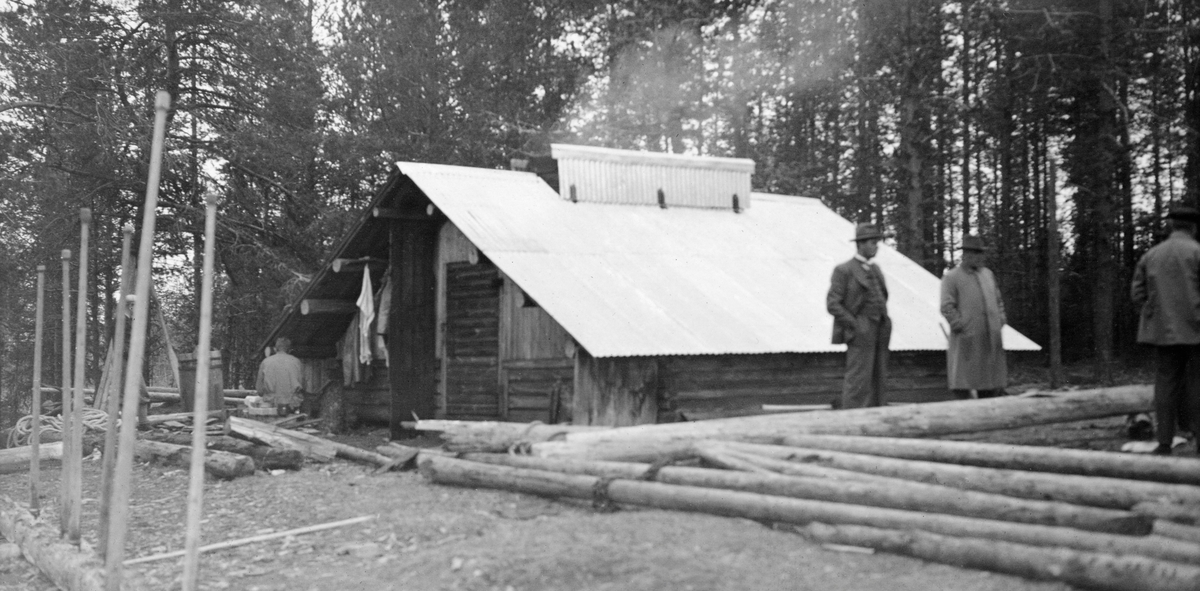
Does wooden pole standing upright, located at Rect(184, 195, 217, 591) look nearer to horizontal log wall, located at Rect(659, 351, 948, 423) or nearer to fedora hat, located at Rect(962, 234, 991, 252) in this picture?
horizontal log wall, located at Rect(659, 351, 948, 423)

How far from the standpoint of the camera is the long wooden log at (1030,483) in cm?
556

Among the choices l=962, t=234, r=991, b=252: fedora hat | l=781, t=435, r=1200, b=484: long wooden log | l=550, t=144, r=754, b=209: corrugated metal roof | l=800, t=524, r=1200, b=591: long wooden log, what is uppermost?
l=550, t=144, r=754, b=209: corrugated metal roof

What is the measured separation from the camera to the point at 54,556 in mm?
7762

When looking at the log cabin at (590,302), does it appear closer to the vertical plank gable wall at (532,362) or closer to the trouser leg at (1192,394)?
the vertical plank gable wall at (532,362)

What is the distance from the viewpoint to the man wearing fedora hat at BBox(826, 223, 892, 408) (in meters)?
11.1

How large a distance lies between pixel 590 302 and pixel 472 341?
275 cm

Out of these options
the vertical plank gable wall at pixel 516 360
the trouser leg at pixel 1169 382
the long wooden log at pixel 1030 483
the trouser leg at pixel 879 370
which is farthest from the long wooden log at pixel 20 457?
the trouser leg at pixel 1169 382

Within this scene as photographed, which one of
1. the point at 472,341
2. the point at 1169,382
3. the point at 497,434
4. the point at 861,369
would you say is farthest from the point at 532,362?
the point at 1169,382

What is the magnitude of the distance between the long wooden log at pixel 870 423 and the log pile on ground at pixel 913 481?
0.05ft

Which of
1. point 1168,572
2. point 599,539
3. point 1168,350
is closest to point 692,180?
point 1168,350

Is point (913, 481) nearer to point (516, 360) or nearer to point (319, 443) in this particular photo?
point (516, 360)

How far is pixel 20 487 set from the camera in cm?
1276

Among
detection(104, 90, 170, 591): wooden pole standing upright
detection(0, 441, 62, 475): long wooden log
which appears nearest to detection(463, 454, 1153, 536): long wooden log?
detection(104, 90, 170, 591): wooden pole standing upright

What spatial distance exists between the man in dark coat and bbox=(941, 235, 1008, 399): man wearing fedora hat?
122 inches
